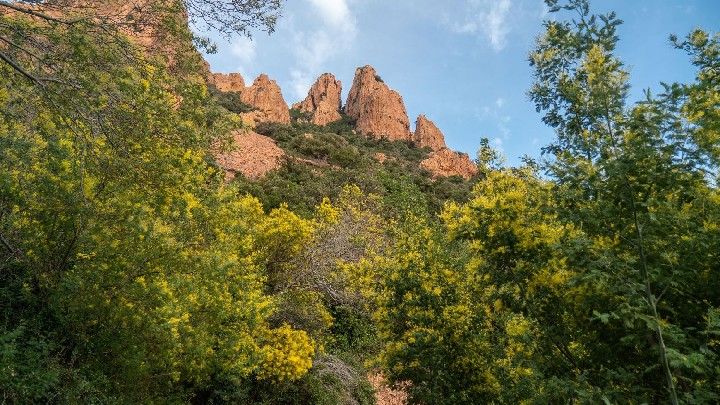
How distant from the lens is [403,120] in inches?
3036

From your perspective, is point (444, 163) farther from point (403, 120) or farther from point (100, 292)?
point (100, 292)

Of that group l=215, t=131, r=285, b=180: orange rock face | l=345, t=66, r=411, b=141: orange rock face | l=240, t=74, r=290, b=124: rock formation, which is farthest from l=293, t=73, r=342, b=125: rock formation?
l=215, t=131, r=285, b=180: orange rock face

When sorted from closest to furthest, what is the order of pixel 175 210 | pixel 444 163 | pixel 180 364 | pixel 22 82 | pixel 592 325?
pixel 592 325 → pixel 22 82 → pixel 175 210 → pixel 180 364 → pixel 444 163

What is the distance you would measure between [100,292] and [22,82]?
10.2 feet

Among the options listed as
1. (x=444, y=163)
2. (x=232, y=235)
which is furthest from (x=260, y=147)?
(x=232, y=235)

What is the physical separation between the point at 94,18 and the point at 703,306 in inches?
271

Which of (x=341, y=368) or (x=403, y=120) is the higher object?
(x=403, y=120)

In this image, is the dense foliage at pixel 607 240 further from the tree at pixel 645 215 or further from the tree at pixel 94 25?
the tree at pixel 94 25

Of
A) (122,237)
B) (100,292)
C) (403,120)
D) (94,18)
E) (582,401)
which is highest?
(403,120)

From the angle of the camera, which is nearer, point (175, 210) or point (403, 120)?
point (175, 210)

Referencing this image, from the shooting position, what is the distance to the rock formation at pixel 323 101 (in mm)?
75688

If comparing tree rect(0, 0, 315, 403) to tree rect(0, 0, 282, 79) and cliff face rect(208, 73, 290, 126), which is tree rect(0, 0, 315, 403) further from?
cliff face rect(208, 73, 290, 126)

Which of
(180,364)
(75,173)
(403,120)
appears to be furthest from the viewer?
(403,120)

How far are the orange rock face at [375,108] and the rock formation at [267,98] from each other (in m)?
13.9
